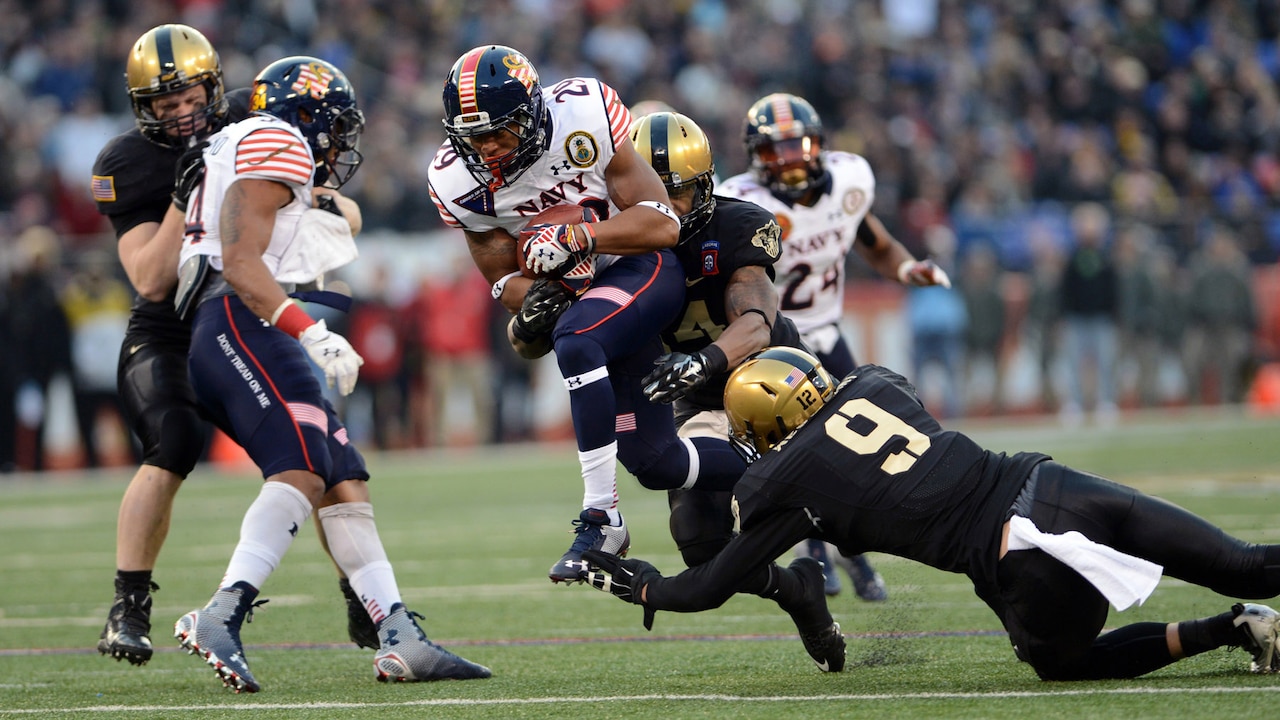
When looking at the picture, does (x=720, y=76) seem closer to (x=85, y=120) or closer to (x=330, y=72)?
(x=85, y=120)

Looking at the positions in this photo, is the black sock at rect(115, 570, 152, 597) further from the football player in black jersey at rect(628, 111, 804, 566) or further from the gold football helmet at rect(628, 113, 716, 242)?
the gold football helmet at rect(628, 113, 716, 242)

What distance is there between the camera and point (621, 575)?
4621 mm

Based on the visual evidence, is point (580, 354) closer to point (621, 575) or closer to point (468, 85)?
point (621, 575)

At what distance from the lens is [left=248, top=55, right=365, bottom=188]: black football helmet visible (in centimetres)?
555

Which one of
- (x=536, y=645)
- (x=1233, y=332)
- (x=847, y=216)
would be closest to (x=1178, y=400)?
(x=1233, y=332)

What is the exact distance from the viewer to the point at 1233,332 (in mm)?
17469

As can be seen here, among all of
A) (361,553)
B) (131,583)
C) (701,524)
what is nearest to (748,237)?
(701,524)

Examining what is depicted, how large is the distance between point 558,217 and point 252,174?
0.99 meters

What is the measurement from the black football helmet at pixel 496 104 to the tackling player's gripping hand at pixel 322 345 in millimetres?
741

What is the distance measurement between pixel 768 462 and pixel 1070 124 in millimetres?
16822

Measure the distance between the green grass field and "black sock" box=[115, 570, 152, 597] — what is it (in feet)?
0.99

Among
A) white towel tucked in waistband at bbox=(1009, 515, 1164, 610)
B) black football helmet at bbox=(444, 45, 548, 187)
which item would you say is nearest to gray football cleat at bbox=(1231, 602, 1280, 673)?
white towel tucked in waistband at bbox=(1009, 515, 1164, 610)

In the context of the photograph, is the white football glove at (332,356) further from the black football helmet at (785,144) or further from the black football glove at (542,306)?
the black football helmet at (785,144)

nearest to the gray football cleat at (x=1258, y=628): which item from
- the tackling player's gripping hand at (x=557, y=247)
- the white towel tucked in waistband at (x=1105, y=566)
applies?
the white towel tucked in waistband at (x=1105, y=566)
